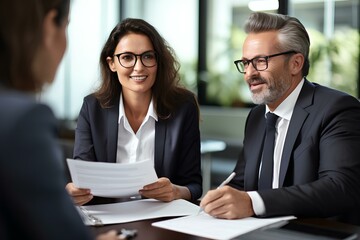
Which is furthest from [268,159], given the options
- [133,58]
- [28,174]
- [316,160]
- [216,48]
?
[216,48]

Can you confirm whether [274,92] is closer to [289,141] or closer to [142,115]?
[289,141]

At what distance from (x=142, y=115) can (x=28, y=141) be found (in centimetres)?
155

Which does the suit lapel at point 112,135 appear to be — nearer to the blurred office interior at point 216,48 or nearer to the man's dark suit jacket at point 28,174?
the man's dark suit jacket at point 28,174

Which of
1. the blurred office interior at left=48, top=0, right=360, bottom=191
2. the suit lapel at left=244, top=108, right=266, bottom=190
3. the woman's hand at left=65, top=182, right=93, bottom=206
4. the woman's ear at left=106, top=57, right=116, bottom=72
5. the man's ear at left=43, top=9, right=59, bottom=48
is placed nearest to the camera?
the man's ear at left=43, top=9, right=59, bottom=48

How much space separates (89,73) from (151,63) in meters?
4.39

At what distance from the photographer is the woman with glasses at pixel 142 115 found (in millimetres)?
2109

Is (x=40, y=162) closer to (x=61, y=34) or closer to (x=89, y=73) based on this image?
(x=61, y=34)

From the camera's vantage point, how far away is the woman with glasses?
2109mm

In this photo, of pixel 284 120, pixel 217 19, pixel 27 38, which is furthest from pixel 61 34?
pixel 217 19

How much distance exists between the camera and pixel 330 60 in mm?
4738

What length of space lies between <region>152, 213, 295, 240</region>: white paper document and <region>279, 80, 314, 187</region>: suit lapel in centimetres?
32

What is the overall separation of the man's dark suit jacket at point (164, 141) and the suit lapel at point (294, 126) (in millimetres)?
422

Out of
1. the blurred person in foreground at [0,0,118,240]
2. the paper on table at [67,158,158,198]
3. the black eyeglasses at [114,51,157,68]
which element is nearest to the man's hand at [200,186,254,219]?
the paper on table at [67,158,158,198]

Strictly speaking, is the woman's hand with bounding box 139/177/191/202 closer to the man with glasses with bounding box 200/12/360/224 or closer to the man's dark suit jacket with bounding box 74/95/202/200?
the man with glasses with bounding box 200/12/360/224
